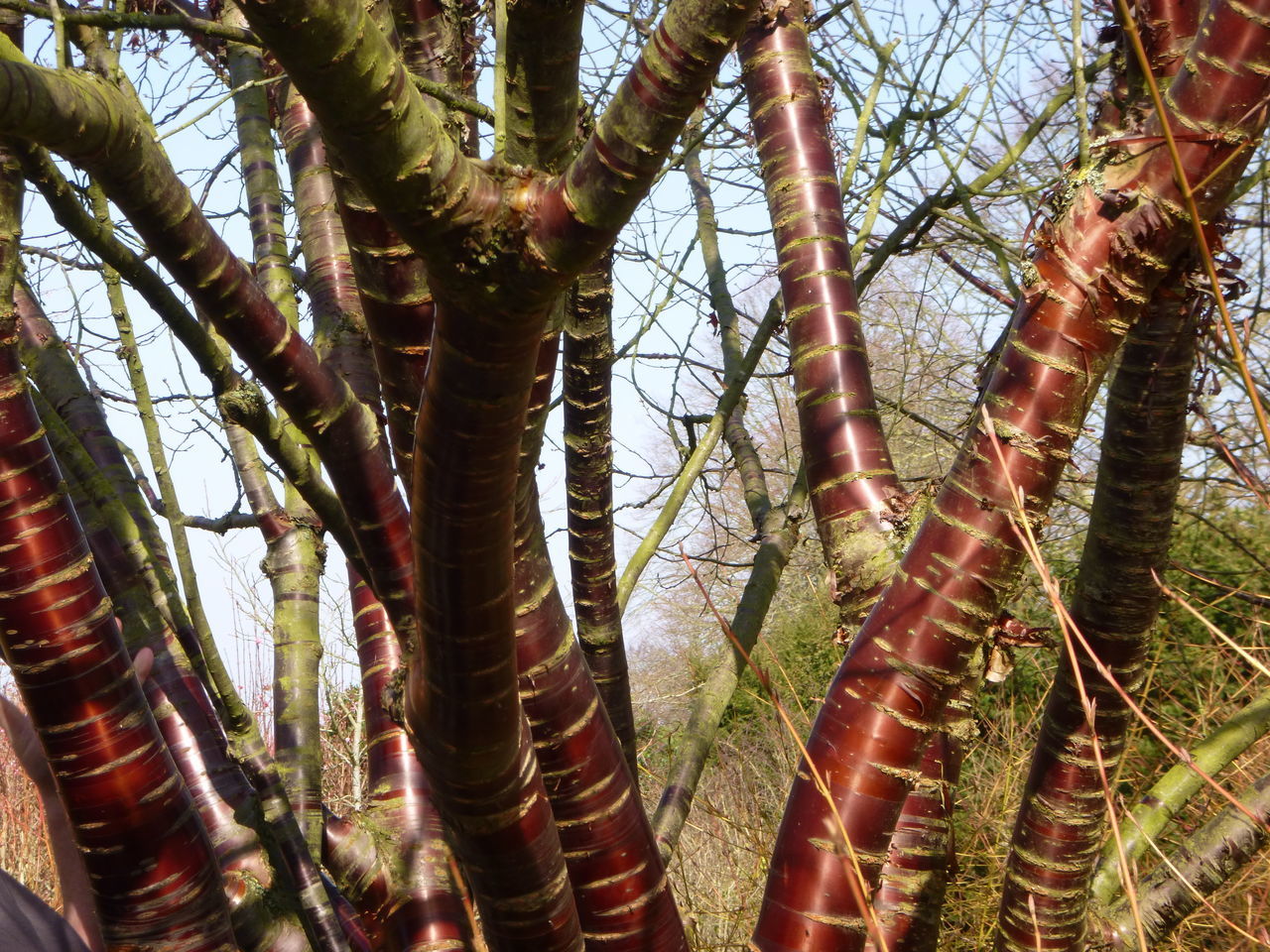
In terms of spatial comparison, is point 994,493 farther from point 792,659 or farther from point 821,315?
point 792,659

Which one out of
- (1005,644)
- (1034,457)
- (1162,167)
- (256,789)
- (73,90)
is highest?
(1162,167)

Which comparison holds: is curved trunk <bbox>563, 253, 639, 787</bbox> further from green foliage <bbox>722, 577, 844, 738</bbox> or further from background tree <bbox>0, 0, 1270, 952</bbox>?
green foliage <bbox>722, 577, 844, 738</bbox>

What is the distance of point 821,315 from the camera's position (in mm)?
2449

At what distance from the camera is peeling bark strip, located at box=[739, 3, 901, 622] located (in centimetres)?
224

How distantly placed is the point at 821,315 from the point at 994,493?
3.67 feet

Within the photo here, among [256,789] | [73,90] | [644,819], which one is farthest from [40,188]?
[644,819]

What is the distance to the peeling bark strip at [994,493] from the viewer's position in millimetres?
1326

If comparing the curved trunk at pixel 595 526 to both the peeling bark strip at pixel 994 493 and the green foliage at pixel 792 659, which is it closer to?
the peeling bark strip at pixel 994 493

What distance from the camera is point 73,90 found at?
3.15ft

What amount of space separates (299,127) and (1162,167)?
82.9 inches

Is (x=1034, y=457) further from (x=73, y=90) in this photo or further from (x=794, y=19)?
(x=794, y=19)

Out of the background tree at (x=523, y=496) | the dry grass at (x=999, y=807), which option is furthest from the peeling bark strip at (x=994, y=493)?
the dry grass at (x=999, y=807)

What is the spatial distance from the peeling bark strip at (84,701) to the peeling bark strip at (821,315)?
1380 mm

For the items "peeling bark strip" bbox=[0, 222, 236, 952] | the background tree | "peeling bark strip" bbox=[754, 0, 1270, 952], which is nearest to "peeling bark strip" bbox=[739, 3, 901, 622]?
the background tree
